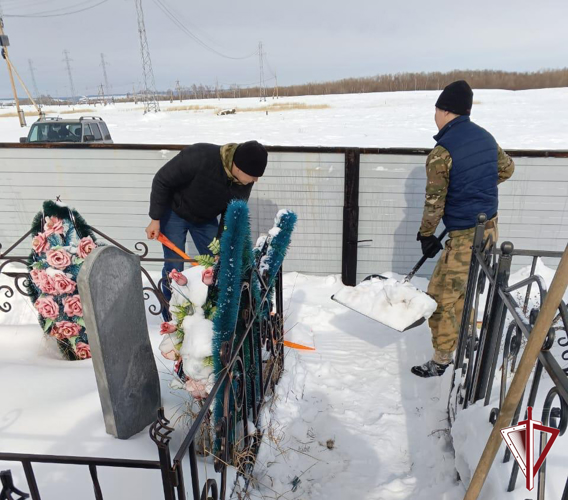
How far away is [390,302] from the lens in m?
3.20

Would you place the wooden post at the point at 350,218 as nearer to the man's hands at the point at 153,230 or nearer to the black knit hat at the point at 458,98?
the black knit hat at the point at 458,98

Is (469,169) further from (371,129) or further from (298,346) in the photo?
(371,129)

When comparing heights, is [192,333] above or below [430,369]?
above

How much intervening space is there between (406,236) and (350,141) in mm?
11061

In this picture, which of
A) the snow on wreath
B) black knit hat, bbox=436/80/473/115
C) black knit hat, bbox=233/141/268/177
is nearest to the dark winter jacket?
black knit hat, bbox=233/141/268/177

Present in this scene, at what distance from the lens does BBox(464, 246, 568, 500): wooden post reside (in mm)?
1023

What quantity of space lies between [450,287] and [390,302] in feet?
1.51

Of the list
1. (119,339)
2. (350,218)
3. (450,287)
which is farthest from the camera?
(350,218)

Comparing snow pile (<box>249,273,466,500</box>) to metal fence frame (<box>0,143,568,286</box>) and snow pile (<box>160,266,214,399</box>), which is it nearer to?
snow pile (<box>160,266,214,399</box>)

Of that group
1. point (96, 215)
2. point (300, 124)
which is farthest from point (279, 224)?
point (300, 124)

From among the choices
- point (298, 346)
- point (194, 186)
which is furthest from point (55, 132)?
point (298, 346)

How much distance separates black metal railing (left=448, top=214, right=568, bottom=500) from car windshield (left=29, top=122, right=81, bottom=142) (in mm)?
9471

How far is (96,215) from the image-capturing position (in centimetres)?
534

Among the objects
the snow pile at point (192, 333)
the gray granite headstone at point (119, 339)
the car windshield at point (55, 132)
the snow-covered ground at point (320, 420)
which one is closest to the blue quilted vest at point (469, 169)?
the snow-covered ground at point (320, 420)
